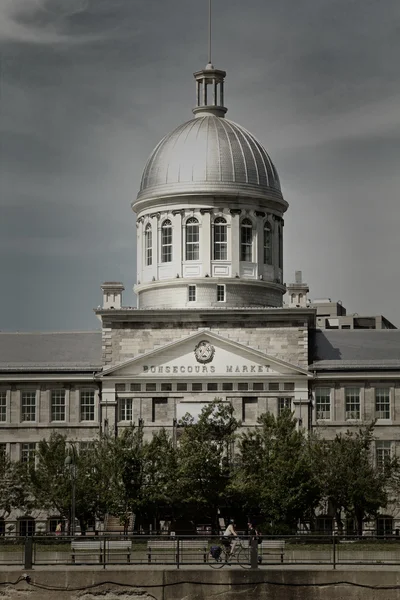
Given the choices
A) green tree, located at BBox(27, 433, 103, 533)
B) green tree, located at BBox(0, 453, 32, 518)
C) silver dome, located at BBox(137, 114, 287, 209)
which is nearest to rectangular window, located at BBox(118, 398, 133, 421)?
green tree, located at BBox(27, 433, 103, 533)

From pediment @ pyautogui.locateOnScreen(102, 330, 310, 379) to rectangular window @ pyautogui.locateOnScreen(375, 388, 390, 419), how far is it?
14.5 feet

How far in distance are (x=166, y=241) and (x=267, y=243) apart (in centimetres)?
→ 632

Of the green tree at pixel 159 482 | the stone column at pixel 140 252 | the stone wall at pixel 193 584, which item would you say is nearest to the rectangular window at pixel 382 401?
the green tree at pixel 159 482

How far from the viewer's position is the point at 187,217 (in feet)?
342

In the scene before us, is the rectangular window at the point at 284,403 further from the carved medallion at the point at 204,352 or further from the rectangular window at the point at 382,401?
the rectangular window at the point at 382,401

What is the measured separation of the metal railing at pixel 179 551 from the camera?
57.5 m

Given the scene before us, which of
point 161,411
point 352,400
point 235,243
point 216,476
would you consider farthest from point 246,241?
point 216,476

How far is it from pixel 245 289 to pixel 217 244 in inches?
128

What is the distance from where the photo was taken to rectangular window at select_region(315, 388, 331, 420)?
98.6 m

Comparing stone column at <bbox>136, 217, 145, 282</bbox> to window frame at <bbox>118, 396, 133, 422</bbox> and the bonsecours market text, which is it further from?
window frame at <bbox>118, 396, 133, 422</bbox>

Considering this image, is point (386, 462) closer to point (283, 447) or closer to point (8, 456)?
point (283, 447)

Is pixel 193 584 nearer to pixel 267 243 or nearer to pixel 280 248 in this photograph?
pixel 267 243

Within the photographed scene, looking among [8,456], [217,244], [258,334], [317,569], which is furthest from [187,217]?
[317,569]

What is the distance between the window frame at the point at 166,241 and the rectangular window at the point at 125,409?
10.2 meters
